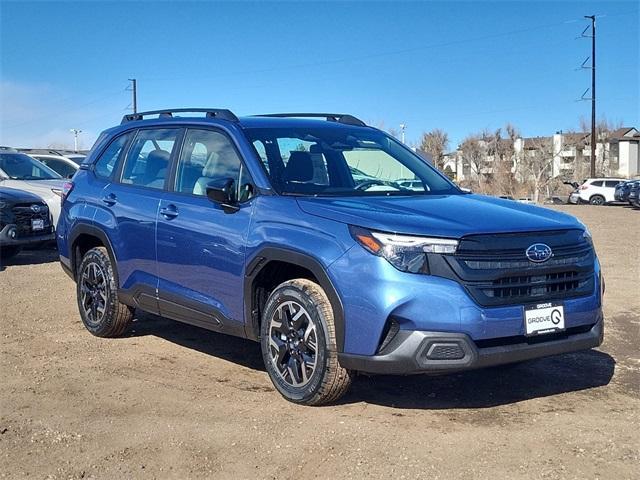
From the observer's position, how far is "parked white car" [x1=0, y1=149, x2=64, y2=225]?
483 inches

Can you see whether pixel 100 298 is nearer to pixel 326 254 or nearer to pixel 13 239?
pixel 326 254

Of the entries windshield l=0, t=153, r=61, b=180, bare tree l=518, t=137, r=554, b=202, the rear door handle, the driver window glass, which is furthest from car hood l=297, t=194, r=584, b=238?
bare tree l=518, t=137, r=554, b=202

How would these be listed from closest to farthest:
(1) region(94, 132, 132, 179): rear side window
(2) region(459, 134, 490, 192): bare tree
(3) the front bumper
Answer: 1. (1) region(94, 132, 132, 179): rear side window
2. (3) the front bumper
3. (2) region(459, 134, 490, 192): bare tree

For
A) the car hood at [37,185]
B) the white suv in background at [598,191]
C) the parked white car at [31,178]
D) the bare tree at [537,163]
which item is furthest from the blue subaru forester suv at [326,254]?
the bare tree at [537,163]

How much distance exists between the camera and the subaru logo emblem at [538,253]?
4.38m

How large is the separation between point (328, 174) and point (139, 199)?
64.3 inches

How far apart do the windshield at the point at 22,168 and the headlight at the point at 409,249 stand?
10432mm

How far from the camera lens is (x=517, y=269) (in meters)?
4.33

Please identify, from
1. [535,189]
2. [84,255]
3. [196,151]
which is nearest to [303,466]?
[196,151]

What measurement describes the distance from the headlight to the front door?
115 cm

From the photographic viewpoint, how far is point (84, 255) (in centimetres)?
692

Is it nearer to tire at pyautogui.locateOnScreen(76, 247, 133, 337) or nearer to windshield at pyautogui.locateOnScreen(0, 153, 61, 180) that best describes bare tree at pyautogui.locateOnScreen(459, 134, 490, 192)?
windshield at pyautogui.locateOnScreen(0, 153, 61, 180)

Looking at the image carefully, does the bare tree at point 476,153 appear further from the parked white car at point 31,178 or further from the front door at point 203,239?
the front door at point 203,239

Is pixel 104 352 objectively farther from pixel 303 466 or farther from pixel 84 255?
pixel 303 466
